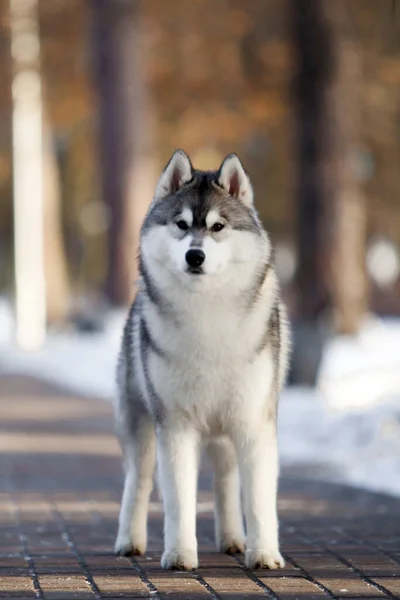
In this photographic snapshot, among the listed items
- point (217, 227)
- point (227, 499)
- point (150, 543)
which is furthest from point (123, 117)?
point (217, 227)

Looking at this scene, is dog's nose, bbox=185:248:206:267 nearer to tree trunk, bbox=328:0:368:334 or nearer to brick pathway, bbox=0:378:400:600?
brick pathway, bbox=0:378:400:600

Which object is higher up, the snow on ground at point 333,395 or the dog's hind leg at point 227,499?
the dog's hind leg at point 227,499

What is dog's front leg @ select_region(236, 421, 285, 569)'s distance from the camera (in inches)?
262

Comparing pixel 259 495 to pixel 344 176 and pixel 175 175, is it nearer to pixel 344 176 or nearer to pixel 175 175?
pixel 175 175

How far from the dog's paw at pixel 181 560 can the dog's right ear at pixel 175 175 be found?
1.59 m

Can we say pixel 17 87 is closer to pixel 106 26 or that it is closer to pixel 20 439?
pixel 106 26

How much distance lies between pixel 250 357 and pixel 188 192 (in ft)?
2.59

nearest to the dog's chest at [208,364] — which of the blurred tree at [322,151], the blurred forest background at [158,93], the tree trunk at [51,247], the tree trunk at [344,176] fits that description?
the blurred tree at [322,151]

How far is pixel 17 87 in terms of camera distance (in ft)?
105

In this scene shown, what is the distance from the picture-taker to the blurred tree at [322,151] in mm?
19891

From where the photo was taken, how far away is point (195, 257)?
6.39 m

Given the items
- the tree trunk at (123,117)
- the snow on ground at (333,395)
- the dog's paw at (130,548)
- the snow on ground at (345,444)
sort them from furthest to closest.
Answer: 1. the tree trunk at (123,117)
2. the snow on ground at (333,395)
3. the snow on ground at (345,444)
4. the dog's paw at (130,548)

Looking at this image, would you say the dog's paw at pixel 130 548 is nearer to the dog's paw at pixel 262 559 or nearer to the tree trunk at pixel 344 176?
the dog's paw at pixel 262 559

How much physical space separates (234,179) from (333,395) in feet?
36.5
